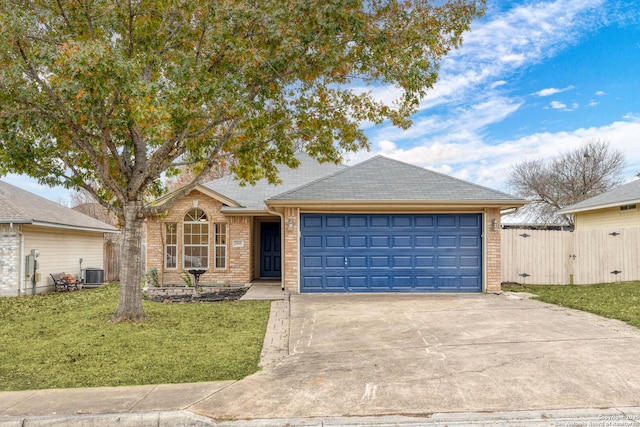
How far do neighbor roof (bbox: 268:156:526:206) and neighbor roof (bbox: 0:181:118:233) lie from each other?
832 centimetres

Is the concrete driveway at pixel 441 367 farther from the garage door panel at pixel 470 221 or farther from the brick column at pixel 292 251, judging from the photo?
the garage door panel at pixel 470 221

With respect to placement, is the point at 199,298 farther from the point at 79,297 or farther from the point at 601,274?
the point at 601,274

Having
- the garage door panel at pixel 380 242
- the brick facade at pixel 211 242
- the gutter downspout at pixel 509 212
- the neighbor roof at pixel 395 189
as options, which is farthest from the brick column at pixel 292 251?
the gutter downspout at pixel 509 212

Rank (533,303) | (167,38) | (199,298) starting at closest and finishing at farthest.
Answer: (167,38), (533,303), (199,298)

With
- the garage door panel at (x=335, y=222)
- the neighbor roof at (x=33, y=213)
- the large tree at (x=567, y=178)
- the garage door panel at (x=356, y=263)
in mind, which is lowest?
the garage door panel at (x=356, y=263)

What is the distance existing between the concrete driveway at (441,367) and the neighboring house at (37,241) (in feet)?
33.9

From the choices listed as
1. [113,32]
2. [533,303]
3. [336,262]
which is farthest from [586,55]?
[113,32]

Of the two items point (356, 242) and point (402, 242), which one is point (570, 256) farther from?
point (356, 242)

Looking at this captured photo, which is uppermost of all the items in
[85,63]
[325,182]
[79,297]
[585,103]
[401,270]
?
[585,103]

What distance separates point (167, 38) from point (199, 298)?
6.65 metres

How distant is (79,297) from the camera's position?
1360 cm

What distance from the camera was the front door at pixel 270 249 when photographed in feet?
54.6

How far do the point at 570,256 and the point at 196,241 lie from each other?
12.5 m

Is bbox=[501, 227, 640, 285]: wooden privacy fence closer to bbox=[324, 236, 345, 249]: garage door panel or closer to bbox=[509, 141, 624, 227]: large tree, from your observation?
bbox=[324, 236, 345, 249]: garage door panel
